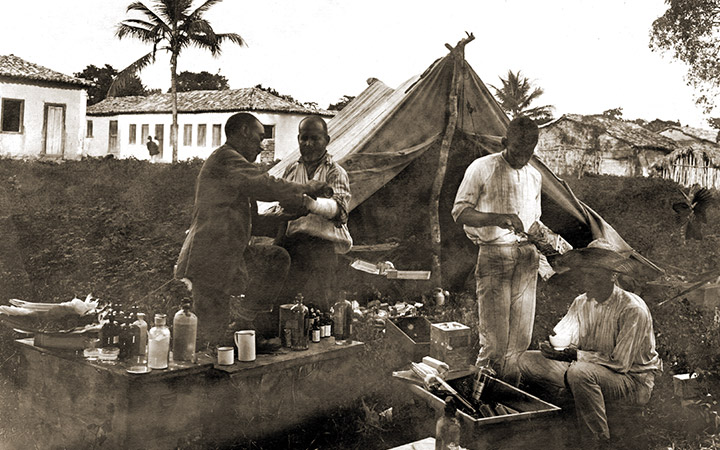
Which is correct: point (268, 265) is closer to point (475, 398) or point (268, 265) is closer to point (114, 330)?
point (114, 330)

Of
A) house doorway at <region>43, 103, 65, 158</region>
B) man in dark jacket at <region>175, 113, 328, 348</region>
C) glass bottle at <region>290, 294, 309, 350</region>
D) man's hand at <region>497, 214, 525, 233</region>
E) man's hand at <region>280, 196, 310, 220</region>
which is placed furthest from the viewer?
house doorway at <region>43, 103, 65, 158</region>

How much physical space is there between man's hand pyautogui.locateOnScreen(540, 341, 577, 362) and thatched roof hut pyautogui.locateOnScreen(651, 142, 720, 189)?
Result: 40.7ft

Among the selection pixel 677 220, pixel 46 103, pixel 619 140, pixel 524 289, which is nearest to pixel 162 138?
pixel 46 103

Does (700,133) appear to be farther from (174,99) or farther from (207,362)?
(207,362)

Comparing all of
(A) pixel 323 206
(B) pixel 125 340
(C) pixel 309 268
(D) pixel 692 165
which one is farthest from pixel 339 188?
(D) pixel 692 165

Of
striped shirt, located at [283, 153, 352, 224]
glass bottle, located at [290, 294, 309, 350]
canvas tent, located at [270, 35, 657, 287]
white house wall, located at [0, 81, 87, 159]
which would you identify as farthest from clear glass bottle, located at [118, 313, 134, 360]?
canvas tent, located at [270, 35, 657, 287]

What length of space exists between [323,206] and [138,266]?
2.30m

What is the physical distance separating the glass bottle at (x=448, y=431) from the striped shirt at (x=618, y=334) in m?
1.09

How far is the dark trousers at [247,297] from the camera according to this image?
11.0ft

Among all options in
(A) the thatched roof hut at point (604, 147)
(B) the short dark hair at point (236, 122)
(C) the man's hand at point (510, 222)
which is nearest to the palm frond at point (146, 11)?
(B) the short dark hair at point (236, 122)

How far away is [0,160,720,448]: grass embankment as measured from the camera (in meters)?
3.92

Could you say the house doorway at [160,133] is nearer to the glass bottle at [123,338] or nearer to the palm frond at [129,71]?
the palm frond at [129,71]

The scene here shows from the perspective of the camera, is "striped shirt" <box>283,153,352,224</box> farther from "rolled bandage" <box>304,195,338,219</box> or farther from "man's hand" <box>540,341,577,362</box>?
"man's hand" <box>540,341,577,362</box>

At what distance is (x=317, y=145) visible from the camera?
405cm
